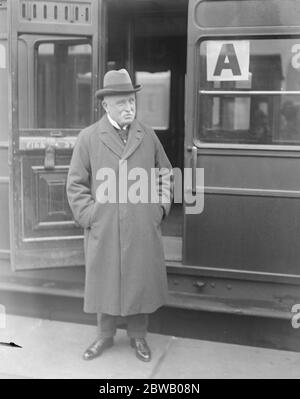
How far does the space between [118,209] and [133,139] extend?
46cm

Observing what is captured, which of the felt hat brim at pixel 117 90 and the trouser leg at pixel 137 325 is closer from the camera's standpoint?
the felt hat brim at pixel 117 90

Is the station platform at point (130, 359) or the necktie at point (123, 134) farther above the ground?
the necktie at point (123, 134)

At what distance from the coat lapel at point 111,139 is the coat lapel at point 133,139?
4cm

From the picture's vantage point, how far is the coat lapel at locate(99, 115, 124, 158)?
144 inches

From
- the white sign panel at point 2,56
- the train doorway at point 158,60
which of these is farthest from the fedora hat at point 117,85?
the train doorway at point 158,60

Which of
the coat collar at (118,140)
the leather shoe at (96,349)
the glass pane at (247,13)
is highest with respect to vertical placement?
the glass pane at (247,13)

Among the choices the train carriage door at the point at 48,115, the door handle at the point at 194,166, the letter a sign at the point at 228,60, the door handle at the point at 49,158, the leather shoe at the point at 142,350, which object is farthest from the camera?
the door handle at the point at 49,158

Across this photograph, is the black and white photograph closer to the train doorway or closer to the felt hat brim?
the felt hat brim

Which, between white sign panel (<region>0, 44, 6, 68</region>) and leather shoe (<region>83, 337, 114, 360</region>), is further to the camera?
white sign panel (<region>0, 44, 6, 68</region>)

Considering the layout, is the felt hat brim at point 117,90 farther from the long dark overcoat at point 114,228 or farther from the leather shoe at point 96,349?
the leather shoe at point 96,349

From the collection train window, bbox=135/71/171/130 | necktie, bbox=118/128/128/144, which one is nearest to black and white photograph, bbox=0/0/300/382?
necktie, bbox=118/128/128/144

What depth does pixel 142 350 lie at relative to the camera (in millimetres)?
3863

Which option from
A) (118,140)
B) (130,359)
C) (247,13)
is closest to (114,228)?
(118,140)

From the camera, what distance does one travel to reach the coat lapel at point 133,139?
367cm
